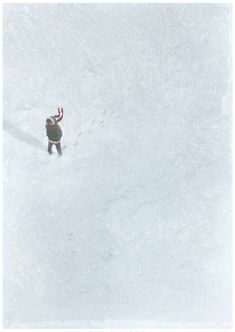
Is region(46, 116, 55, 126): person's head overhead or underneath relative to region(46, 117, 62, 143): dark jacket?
overhead

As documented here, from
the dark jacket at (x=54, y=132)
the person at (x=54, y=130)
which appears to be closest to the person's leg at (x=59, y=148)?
the person at (x=54, y=130)

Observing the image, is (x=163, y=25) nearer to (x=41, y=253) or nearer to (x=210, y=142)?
(x=210, y=142)

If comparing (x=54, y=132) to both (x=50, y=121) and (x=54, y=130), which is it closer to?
(x=54, y=130)

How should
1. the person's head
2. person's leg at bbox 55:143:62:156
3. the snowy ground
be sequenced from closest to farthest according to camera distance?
the person's head
the snowy ground
person's leg at bbox 55:143:62:156

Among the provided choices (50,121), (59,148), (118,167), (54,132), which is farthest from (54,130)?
(118,167)

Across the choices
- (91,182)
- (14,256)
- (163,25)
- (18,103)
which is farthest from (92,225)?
(163,25)

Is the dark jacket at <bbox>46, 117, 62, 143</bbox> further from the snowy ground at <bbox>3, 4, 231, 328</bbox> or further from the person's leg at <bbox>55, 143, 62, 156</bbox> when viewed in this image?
the snowy ground at <bbox>3, 4, 231, 328</bbox>

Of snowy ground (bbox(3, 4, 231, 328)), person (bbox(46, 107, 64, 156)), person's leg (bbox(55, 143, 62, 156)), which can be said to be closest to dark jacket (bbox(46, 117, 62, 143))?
person (bbox(46, 107, 64, 156))
